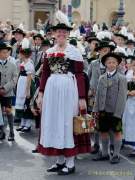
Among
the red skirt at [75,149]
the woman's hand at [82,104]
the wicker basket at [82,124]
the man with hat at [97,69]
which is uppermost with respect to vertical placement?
the man with hat at [97,69]

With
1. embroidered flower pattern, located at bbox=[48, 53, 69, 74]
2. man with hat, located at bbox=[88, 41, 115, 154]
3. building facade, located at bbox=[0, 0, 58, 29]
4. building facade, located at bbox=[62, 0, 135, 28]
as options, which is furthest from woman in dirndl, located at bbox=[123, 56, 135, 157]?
building facade, located at bbox=[62, 0, 135, 28]

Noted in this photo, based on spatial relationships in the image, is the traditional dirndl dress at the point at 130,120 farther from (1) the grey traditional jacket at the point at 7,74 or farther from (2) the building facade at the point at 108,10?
(2) the building facade at the point at 108,10

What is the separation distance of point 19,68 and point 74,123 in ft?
11.4

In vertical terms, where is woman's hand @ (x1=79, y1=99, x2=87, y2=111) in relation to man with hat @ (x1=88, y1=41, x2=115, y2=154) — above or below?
below

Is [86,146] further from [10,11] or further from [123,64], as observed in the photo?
[10,11]

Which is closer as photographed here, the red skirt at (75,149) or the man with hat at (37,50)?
the red skirt at (75,149)

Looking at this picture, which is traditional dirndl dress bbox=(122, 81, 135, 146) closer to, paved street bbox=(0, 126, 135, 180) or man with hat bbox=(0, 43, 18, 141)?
paved street bbox=(0, 126, 135, 180)

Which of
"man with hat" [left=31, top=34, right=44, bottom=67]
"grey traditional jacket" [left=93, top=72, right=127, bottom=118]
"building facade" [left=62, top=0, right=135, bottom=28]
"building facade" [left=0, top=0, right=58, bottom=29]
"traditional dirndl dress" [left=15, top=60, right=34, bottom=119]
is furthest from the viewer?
"building facade" [left=62, top=0, right=135, bottom=28]

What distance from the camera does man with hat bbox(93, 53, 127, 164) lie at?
307 inches

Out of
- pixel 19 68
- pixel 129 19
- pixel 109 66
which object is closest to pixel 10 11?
pixel 129 19

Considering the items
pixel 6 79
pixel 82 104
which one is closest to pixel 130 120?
pixel 82 104

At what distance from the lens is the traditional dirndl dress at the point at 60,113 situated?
710 cm

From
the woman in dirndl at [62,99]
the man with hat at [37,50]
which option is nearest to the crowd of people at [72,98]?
the woman in dirndl at [62,99]

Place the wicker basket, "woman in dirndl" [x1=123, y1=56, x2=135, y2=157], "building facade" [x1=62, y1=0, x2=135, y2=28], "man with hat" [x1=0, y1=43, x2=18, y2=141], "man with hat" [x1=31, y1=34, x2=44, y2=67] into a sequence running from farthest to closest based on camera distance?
"building facade" [x1=62, y1=0, x2=135, y2=28]
"man with hat" [x1=31, y1=34, x2=44, y2=67]
"man with hat" [x1=0, y1=43, x2=18, y2=141]
"woman in dirndl" [x1=123, y1=56, x2=135, y2=157]
the wicker basket
